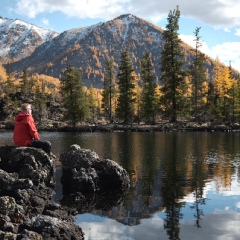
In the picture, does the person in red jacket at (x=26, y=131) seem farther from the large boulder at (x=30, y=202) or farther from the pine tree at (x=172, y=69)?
the pine tree at (x=172, y=69)

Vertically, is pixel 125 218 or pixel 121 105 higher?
pixel 121 105

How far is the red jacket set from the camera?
56.9 ft

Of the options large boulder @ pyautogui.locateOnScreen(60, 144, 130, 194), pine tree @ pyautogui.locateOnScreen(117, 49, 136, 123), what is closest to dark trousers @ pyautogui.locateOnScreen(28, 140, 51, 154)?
large boulder @ pyautogui.locateOnScreen(60, 144, 130, 194)

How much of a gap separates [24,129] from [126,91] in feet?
203

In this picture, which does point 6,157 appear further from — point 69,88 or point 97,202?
point 69,88

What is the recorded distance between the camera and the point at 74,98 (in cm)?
7825

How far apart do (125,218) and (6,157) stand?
25.8 feet

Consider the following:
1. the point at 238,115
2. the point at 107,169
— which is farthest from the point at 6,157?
the point at 238,115

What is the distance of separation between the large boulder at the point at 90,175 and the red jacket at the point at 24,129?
6.63ft

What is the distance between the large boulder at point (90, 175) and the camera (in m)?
16.6

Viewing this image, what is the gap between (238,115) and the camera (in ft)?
252

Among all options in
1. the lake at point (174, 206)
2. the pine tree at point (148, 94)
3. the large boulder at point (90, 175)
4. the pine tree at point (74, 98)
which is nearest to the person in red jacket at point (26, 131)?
the large boulder at point (90, 175)

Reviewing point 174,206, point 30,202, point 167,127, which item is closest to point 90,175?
point 30,202

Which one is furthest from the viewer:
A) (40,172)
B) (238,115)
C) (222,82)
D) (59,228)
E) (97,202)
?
(222,82)
